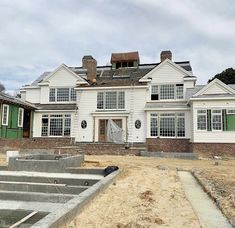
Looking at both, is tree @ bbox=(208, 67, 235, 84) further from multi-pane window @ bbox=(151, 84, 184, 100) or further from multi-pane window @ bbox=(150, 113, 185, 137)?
multi-pane window @ bbox=(150, 113, 185, 137)

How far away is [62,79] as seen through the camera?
31000 mm

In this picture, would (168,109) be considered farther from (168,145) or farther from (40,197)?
(40,197)

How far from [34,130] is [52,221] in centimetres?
2570

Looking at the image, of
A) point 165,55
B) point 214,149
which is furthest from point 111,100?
point 214,149

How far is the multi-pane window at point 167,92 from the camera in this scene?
28233 mm

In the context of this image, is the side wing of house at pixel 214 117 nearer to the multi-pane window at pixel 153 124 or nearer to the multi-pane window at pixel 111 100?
the multi-pane window at pixel 153 124

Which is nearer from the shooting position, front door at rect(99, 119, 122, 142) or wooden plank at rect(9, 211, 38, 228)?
wooden plank at rect(9, 211, 38, 228)

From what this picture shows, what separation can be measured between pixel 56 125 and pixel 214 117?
14.7 m

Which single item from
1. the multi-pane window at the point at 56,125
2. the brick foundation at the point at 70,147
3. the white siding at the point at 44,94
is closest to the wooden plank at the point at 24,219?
the brick foundation at the point at 70,147

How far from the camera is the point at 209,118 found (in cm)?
2400

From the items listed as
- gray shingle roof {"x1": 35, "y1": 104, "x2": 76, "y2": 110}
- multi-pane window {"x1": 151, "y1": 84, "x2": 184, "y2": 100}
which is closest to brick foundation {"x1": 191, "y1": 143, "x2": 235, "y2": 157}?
multi-pane window {"x1": 151, "y1": 84, "x2": 184, "y2": 100}

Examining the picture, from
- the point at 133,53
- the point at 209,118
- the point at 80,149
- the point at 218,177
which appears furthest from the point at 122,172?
the point at 133,53

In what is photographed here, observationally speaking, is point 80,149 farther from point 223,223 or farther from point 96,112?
point 223,223

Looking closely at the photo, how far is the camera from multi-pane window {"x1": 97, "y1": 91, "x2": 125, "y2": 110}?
2844cm
